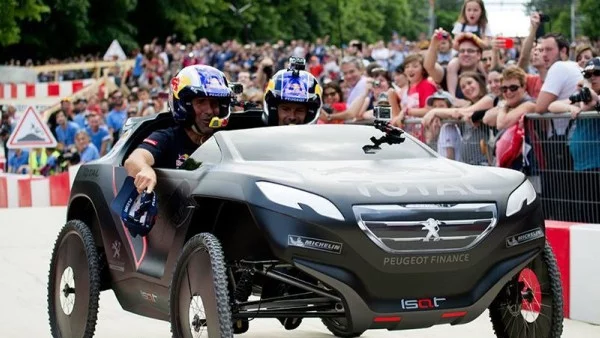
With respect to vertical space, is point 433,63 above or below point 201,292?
above

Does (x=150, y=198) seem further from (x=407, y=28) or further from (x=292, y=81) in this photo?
(x=407, y=28)

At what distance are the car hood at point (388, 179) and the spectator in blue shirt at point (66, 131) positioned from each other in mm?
21518

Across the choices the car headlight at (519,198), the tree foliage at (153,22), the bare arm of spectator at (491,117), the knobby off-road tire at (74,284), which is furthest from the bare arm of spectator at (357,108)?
the tree foliage at (153,22)

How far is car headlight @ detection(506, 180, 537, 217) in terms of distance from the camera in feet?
22.6

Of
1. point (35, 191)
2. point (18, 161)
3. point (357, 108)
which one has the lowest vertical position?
point (35, 191)

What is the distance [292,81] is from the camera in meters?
9.16

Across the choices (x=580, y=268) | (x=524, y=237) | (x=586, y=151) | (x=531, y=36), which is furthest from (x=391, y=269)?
(x=531, y=36)

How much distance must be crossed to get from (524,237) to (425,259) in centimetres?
60

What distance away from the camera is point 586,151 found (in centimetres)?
1153

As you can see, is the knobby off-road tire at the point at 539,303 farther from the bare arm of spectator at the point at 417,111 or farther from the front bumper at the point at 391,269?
the bare arm of spectator at the point at 417,111

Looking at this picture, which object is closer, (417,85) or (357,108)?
(417,85)

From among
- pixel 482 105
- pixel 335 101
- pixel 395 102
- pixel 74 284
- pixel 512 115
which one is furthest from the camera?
pixel 335 101

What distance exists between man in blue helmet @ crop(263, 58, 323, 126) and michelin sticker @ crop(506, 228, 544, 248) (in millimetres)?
2421

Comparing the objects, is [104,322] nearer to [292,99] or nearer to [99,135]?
[292,99]
